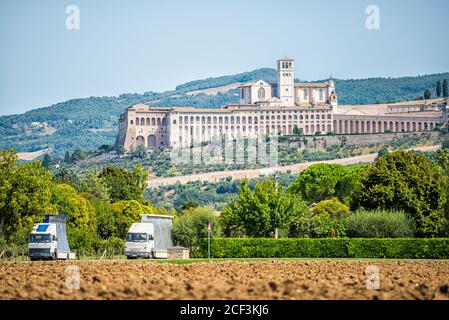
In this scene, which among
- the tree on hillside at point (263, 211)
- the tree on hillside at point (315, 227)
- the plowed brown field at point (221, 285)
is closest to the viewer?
the plowed brown field at point (221, 285)

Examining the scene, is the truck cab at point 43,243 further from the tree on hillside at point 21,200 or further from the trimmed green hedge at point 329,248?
the trimmed green hedge at point 329,248

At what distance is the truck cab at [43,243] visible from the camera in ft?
160

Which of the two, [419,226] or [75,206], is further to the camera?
[75,206]

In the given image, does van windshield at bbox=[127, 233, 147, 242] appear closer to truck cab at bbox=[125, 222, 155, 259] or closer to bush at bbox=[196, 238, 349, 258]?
truck cab at bbox=[125, 222, 155, 259]

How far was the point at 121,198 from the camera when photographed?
98.4m

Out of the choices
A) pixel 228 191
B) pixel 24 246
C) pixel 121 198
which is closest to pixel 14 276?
pixel 24 246

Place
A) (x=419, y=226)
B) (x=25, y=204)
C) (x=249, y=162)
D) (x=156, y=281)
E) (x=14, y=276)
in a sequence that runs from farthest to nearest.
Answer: (x=249, y=162) < (x=419, y=226) < (x=25, y=204) < (x=14, y=276) < (x=156, y=281)

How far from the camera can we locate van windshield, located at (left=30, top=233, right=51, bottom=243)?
49.2 meters

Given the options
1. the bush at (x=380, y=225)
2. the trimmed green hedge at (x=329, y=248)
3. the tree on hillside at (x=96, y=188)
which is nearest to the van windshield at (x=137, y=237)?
the trimmed green hedge at (x=329, y=248)

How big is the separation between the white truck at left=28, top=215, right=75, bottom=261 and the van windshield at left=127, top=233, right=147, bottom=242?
138 inches

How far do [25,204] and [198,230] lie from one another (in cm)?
1175

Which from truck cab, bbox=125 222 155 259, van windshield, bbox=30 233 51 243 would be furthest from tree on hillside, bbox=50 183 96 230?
van windshield, bbox=30 233 51 243

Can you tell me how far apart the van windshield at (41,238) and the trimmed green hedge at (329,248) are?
9736 millimetres
